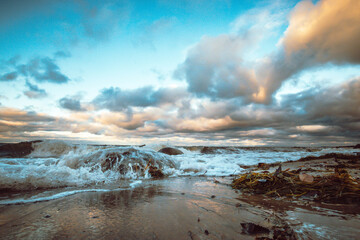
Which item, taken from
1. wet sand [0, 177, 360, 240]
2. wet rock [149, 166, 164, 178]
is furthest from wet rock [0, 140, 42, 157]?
wet sand [0, 177, 360, 240]

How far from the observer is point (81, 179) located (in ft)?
15.7

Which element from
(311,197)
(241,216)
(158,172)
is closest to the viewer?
(241,216)

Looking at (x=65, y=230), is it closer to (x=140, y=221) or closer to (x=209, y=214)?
(x=140, y=221)

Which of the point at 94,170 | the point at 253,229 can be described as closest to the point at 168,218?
the point at 253,229

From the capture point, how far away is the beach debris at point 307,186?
2902 mm

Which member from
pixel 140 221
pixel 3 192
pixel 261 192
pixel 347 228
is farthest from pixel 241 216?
pixel 3 192

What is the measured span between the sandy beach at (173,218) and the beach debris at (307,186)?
0.73 feet

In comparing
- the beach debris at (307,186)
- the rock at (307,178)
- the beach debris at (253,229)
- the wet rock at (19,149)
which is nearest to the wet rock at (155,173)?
the beach debris at (307,186)

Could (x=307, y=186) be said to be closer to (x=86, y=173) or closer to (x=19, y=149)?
(x=86, y=173)

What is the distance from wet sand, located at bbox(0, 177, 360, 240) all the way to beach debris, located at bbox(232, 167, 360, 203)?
316 millimetres

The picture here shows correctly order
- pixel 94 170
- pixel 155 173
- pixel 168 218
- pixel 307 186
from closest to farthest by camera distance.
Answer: pixel 168 218
pixel 307 186
pixel 94 170
pixel 155 173

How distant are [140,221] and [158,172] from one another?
4267mm

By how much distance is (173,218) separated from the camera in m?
2.27

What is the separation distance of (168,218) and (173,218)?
65 mm
